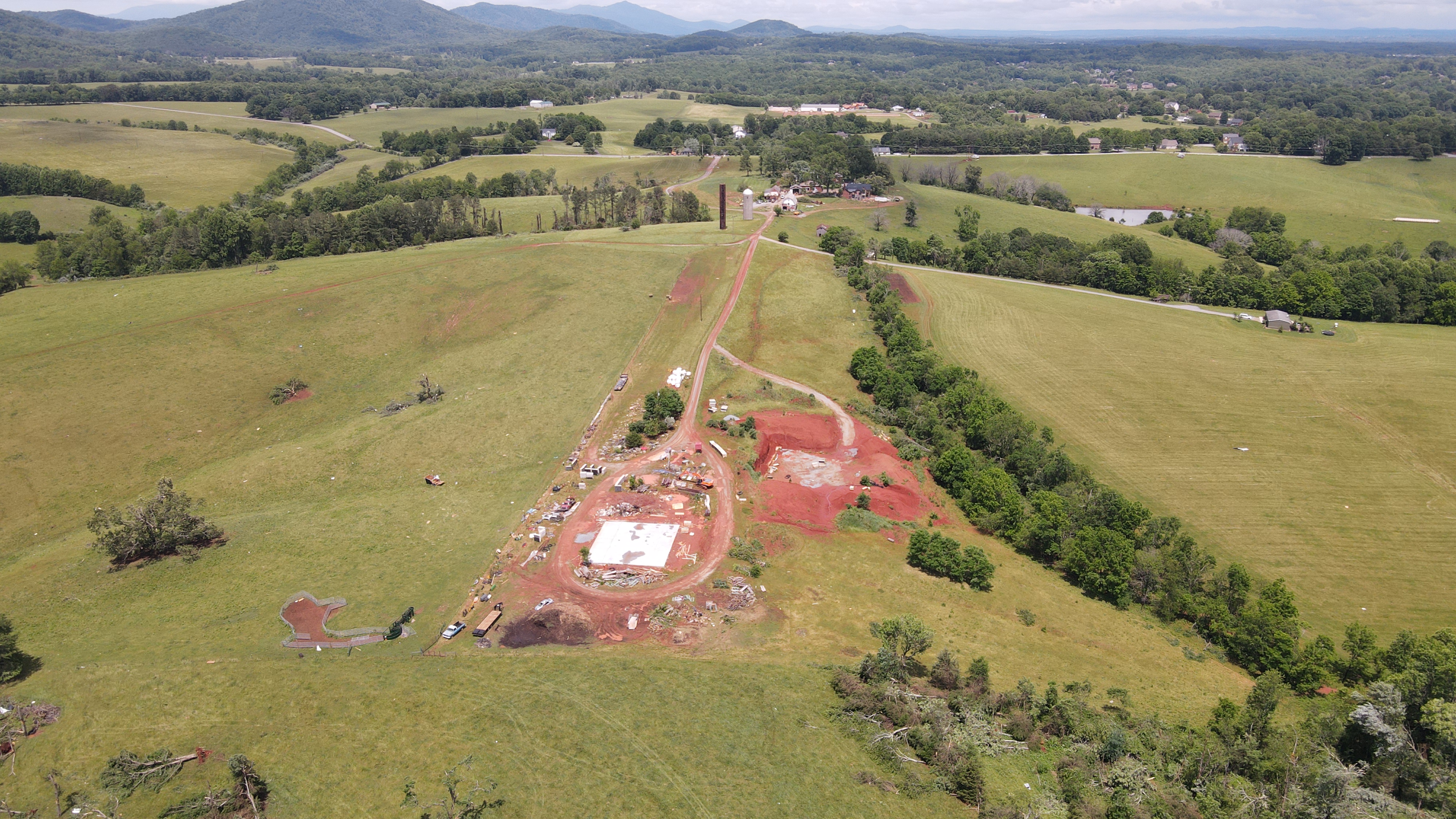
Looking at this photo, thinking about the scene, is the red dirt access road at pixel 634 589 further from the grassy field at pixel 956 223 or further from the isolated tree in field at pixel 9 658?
the grassy field at pixel 956 223

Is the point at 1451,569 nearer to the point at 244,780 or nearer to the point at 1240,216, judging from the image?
the point at 244,780

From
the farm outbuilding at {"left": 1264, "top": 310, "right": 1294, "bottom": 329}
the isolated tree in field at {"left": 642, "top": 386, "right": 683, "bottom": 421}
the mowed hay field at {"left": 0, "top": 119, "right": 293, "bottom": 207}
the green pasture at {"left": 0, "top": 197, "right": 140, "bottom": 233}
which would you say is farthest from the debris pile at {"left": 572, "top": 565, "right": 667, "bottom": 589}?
the mowed hay field at {"left": 0, "top": 119, "right": 293, "bottom": 207}

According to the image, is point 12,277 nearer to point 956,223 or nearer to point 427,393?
point 427,393

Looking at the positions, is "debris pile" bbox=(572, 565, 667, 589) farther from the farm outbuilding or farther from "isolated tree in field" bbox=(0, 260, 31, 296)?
the farm outbuilding

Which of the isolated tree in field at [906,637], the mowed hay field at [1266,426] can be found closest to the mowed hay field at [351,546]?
the isolated tree in field at [906,637]

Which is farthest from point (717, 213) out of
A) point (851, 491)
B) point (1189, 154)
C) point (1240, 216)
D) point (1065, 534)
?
point (1189, 154)

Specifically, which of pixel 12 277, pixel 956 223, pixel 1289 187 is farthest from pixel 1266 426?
pixel 12 277
